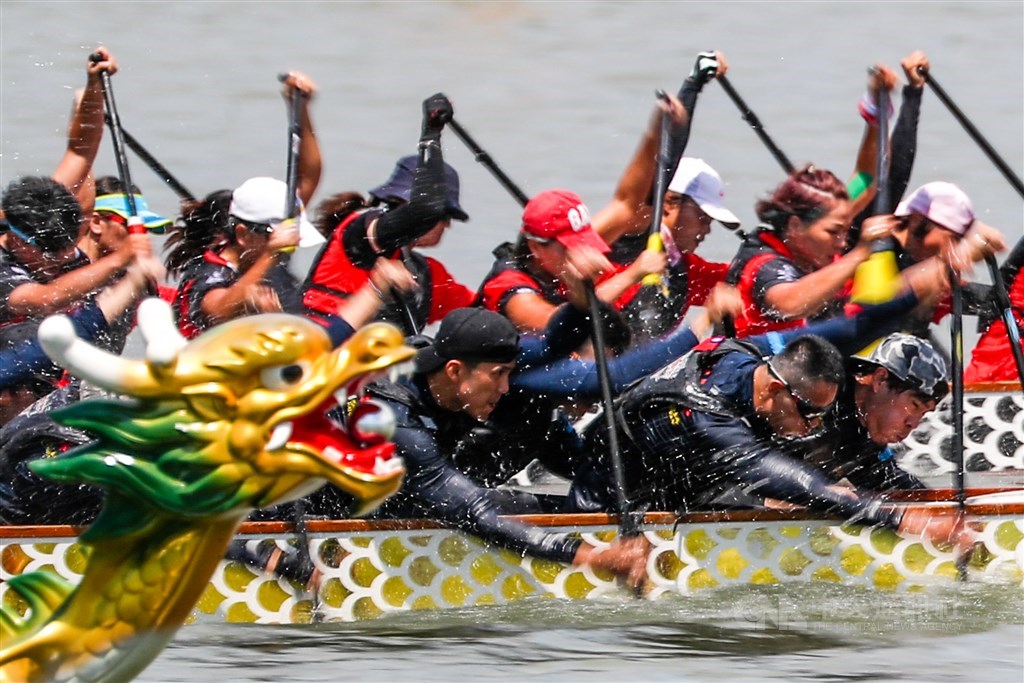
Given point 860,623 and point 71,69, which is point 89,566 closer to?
point 860,623

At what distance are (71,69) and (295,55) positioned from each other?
1.64 meters

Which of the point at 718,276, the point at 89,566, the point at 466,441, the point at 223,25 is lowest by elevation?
the point at 89,566

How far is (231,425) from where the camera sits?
8.05 ft

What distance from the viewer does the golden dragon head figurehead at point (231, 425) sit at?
7.97 feet

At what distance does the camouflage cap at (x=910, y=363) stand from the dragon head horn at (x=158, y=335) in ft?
8.96

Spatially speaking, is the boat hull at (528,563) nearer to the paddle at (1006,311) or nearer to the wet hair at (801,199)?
the paddle at (1006,311)

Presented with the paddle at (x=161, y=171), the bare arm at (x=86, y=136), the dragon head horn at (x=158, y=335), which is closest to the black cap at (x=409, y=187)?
the bare arm at (x=86, y=136)

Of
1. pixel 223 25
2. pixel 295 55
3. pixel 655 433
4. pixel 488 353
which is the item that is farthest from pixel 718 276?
pixel 223 25

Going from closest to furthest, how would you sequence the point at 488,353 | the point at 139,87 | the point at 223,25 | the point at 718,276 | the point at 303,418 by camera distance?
the point at 303,418 → the point at 488,353 → the point at 718,276 → the point at 139,87 → the point at 223,25

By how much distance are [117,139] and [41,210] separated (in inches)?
42.6

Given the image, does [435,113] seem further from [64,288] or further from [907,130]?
[907,130]

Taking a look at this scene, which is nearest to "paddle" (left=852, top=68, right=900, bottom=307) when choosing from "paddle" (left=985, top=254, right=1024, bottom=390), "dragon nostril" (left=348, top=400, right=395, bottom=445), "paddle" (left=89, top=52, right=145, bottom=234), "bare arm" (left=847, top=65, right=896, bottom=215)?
"paddle" (left=985, top=254, right=1024, bottom=390)

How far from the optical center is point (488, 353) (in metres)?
4.51

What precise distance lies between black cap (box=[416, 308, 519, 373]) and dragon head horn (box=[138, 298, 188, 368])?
2051 millimetres
